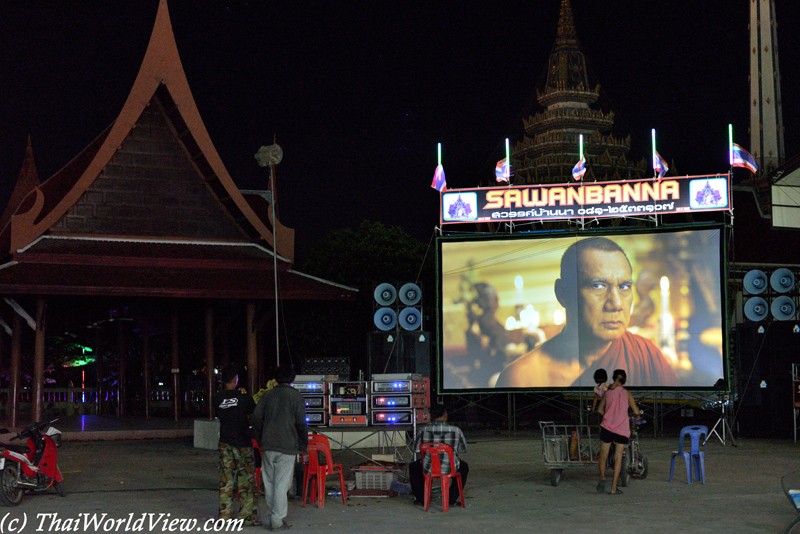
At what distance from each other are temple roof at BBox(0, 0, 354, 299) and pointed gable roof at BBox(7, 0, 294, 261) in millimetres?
23

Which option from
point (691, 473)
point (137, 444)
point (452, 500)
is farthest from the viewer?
point (137, 444)

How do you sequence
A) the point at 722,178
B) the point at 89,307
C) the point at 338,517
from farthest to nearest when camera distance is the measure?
1. the point at 89,307
2. the point at 722,178
3. the point at 338,517

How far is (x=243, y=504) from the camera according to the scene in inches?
336

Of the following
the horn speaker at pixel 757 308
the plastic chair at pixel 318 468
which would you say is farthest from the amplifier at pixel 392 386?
the horn speaker at pixel 757 308

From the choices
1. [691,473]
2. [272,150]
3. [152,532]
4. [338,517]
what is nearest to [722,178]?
[691,473]

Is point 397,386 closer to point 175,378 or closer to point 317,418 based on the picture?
point 317,418

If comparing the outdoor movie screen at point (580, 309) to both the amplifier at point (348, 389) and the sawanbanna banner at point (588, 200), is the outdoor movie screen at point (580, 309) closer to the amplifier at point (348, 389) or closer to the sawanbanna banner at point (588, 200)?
the sawanbanna banner at point (588, 200)

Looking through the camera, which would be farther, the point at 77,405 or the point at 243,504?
the point at 77,405

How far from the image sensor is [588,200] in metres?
19.1

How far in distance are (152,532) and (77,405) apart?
19810mm

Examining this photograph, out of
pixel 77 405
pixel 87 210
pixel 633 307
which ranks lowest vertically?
pixel 77 405

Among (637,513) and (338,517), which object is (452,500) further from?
(637,513)

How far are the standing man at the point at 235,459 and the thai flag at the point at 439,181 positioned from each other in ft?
39.2

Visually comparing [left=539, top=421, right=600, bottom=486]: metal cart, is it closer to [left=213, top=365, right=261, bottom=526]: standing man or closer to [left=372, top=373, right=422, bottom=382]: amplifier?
[left=213, top=365, right=261, bottom=526]: standing man
